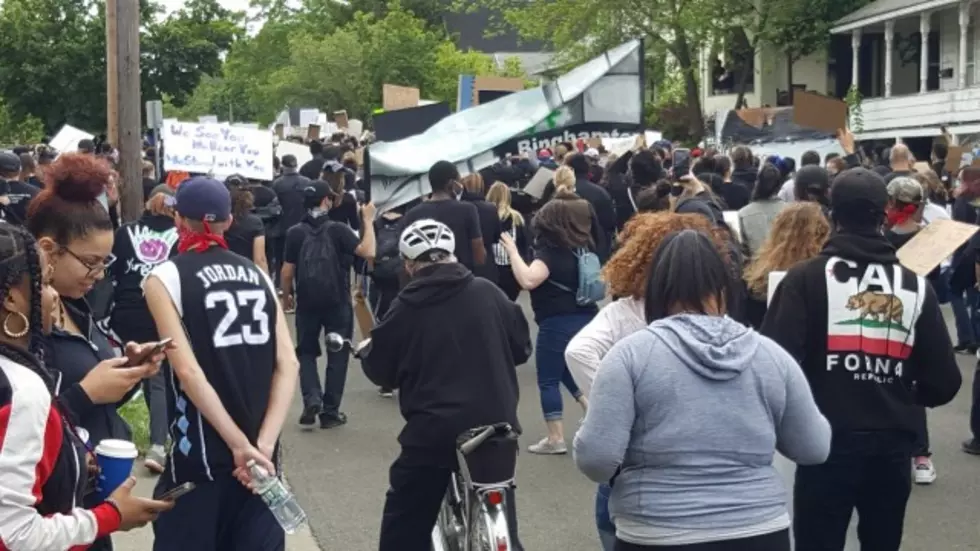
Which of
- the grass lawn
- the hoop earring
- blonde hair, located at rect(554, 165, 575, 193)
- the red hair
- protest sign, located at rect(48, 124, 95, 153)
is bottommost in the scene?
the grass lawn

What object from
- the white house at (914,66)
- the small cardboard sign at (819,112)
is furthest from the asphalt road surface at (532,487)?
the white house at (914,66)

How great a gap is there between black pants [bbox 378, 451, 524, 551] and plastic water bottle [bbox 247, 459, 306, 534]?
35.4 inches

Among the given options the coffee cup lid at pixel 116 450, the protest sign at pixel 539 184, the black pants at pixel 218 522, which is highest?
the coffee cup lid at pixel 116 450

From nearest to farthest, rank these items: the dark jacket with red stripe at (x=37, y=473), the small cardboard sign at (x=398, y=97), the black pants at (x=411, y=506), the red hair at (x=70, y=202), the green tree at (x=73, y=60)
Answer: the dark jacket with red stripe at (x=37, y=473) → the red hair at (x=70, y=202) → the black pants at (x=411, y=506) → the small cardboard sign at (x=398, y=97) → the green tree at (x=73, y=60)

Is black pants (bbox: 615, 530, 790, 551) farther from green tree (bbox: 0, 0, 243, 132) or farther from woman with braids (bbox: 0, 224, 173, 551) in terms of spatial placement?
green tree (bbox: 0, 0, 243, 132)

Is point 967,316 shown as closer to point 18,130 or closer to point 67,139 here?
point 67,139

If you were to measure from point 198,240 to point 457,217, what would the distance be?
4.74 m

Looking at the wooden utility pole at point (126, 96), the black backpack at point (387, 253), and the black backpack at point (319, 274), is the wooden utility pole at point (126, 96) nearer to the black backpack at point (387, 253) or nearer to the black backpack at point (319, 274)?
the black backpack at point (319, 274)

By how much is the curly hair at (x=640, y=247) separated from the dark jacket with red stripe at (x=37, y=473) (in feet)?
7.75

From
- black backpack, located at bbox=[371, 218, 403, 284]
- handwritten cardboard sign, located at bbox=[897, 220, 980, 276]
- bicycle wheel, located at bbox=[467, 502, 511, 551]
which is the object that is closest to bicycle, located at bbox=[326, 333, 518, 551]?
bicycle wheel, located at bbox=[467, 502, 511, 551]

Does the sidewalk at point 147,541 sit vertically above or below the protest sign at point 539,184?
below

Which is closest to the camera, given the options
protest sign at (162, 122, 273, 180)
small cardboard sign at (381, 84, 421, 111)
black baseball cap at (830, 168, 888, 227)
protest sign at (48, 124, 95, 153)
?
black baseball cap at (830, 168, 888, 227)

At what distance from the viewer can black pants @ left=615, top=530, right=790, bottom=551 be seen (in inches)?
139

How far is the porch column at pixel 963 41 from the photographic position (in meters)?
33.2
